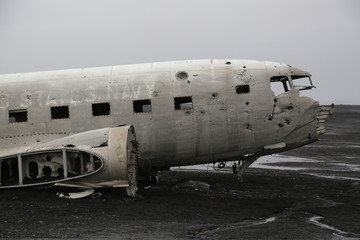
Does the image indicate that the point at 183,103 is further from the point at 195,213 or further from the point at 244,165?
the point at 195,213

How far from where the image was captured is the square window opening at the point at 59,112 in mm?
17109

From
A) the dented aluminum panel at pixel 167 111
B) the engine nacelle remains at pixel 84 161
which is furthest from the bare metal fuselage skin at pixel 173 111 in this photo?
the engine nacelle remains at pixel 84 161

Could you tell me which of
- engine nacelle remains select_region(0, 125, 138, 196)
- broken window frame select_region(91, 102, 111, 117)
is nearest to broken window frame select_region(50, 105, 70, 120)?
broken window frame select_region(91, 102, 111, 117)

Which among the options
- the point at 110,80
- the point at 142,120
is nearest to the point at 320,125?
the point at 142,120

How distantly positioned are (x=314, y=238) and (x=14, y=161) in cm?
1046

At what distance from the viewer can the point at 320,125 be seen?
59.0ft

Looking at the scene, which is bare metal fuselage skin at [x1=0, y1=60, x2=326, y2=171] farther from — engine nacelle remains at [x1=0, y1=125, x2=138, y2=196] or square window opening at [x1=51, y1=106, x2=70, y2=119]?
engine nacelle remains at [x1=0, y1=125, x2=138, y2=196]

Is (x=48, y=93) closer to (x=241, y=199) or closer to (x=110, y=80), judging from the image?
(x=110, y=80)

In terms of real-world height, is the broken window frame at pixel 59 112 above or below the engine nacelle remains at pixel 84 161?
above

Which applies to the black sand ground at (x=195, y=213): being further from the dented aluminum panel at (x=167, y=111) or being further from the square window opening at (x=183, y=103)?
the square window opening at (x=183, y=103)

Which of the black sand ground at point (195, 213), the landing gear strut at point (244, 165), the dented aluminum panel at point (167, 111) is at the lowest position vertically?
the black sand ground at point (195, 213)

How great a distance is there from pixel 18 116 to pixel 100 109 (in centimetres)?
294

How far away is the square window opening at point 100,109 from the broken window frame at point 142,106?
3.06ft

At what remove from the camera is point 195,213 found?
14.1 m
